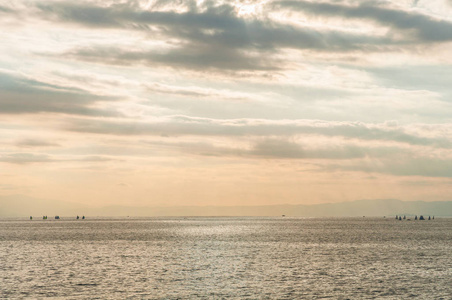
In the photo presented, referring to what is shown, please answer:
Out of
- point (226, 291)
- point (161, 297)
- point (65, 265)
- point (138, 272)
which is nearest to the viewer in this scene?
point (161, 297)

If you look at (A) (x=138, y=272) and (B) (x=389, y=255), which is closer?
(A) (x=138, y=272)

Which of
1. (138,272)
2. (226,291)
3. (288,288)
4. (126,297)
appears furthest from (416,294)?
(138,272)

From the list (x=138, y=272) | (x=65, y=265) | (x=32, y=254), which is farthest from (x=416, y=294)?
(x=32, y=254)

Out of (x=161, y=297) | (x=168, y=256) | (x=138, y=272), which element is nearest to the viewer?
(x=161, y=297)

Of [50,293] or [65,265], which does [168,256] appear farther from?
[50,293]

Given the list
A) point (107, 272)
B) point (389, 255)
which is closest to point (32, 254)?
point (107, 272)

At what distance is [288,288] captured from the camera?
180 feet

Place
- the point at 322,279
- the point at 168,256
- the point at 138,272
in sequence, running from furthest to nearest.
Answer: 1. the point at 168,256
2. the point at 138,272
3. the point at 322,279

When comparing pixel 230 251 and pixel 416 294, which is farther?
pixel 230 251

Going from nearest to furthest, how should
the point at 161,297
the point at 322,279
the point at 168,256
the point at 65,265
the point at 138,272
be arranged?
1. the point at 161,297
2. the point at 322,279
3. the point at 138,272
4. the point at 65,265
5. the point at 168,256

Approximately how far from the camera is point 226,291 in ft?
173

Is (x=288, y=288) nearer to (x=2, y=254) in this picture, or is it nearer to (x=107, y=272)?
(x=107, y=272)

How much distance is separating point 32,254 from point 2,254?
5455 millimetres

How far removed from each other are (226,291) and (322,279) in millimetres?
14547
